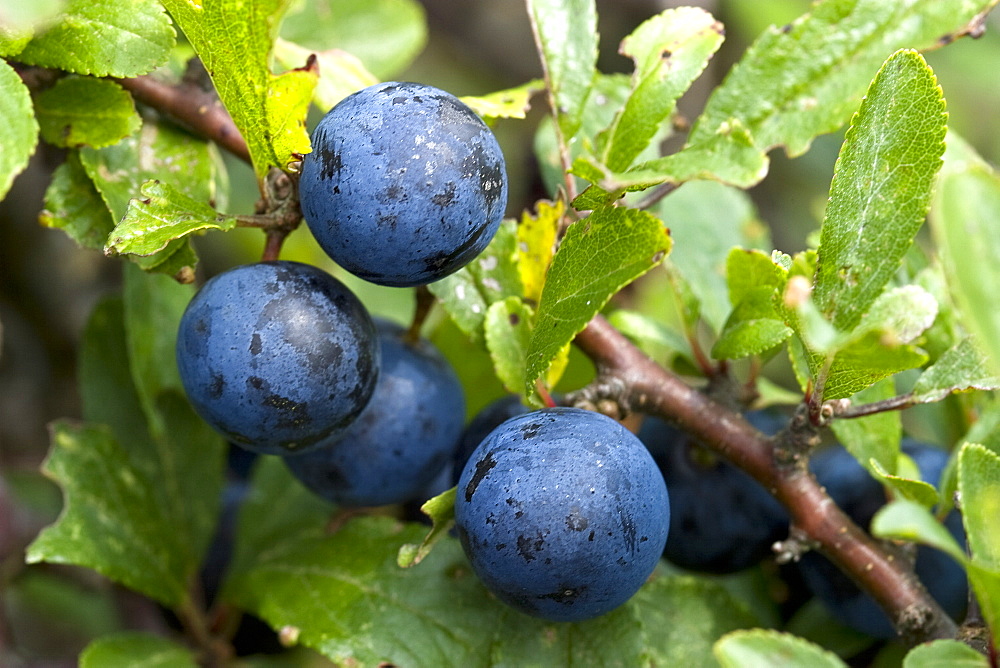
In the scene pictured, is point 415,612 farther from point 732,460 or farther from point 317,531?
point 732,460

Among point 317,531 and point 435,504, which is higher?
point 435,504

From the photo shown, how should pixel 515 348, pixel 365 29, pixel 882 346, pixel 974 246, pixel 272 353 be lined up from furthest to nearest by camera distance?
1. pixel 365 29
2. pixel 515 348
3. pixel 272 353
4. pixel 882 346
5. pixel 974 246

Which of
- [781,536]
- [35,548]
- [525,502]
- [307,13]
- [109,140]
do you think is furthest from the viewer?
[307,13]

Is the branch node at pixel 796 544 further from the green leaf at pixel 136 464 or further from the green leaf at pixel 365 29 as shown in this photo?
the green leaf at pixel 365 29

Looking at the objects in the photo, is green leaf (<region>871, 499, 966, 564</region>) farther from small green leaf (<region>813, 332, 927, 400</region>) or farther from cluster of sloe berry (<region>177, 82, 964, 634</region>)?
cluster of sloe berry (<region>177, 82, 964, 634</region>)

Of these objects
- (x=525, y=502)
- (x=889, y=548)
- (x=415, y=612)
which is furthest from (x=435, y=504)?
(x=889, y=548)

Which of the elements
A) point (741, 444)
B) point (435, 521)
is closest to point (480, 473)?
point (435, 521)

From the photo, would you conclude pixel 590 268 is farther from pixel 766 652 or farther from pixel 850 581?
pixel 850 581
